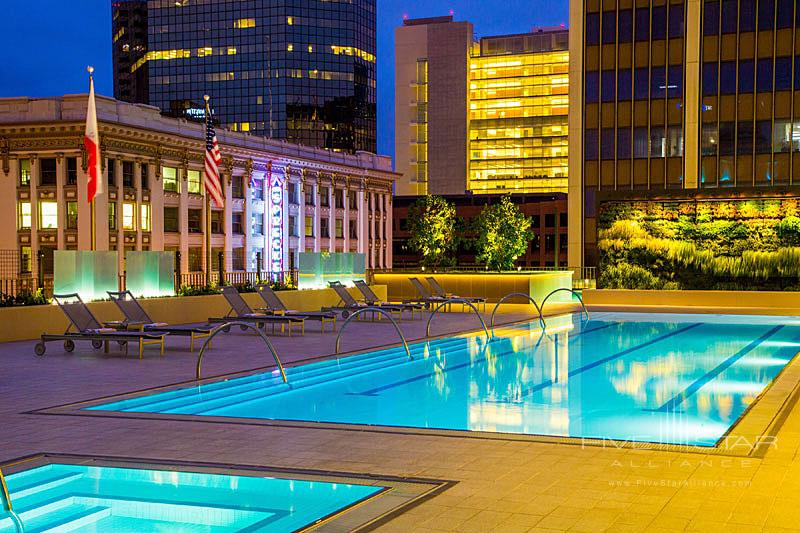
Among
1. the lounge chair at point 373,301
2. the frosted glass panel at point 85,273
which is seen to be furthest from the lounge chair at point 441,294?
the frosted glass panel at point 85,273

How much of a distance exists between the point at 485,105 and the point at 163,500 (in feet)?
414

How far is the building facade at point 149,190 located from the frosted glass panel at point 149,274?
2035 centimetres

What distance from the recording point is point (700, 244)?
3262 centimetres

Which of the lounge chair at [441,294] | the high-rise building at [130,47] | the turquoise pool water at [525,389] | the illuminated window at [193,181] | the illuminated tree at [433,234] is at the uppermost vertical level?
the high-rise building at [130,47]

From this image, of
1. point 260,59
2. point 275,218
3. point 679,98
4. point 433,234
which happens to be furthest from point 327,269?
point 260,59

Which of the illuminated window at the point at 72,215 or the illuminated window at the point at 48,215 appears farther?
the illuminated window at the point at 48,215

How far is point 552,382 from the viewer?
13.3 metres

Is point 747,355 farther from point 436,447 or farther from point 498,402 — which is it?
point 436,447

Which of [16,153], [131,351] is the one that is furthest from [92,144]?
[16,153]

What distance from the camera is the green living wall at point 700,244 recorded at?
1240 inches

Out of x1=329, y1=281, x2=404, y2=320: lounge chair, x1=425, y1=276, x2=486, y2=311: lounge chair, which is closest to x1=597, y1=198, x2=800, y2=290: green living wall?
x1=425, y1=276, x2=486, y2=311: lounge chair

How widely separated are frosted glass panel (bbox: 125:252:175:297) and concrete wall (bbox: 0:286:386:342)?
2.44ft

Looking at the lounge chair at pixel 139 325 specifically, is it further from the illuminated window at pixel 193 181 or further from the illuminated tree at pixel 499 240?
the illuminated window at pixel 193 181

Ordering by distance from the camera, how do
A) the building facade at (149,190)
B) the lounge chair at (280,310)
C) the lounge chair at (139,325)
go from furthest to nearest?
1. the building facade at (149,190)
2. the lounge chair at (280,310)
3. the lounge chair at (139,325)
